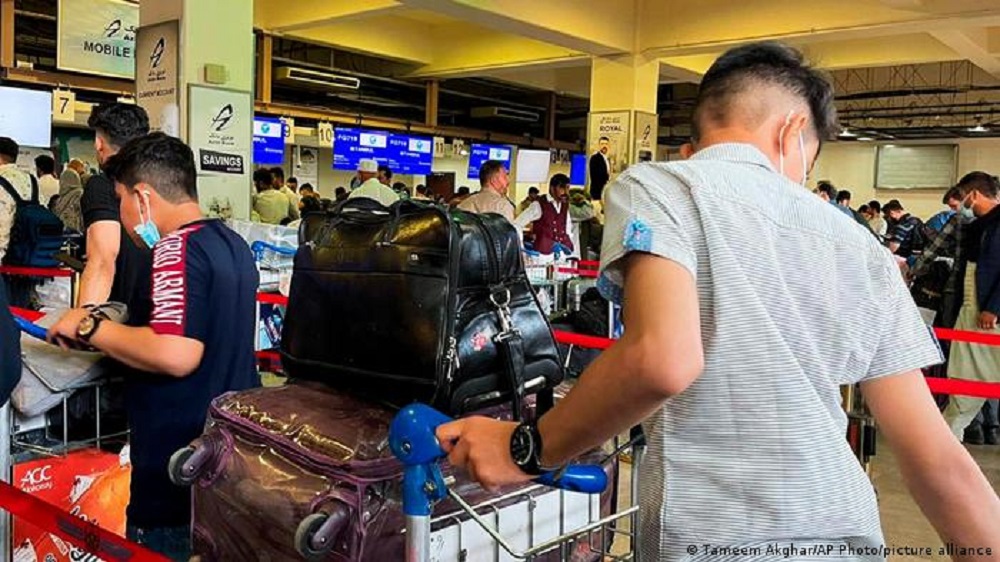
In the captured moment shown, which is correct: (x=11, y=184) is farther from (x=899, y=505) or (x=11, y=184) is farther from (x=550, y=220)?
(x=899, y=505)

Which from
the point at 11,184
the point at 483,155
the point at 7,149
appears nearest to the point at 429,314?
the point at 7,149

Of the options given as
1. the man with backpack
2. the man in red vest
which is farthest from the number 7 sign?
the man in red vest

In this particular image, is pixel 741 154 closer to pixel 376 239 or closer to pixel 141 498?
pixel 376 239

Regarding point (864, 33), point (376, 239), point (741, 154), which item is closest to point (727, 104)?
point (741, 154)

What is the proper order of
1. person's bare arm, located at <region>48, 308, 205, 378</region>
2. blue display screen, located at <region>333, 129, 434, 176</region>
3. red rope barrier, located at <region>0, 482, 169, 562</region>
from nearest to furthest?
red rope barrier, located at <region>0, 482, 169, 562</region>, person's bare arm, located at <region>48, 308, 205, 378</region>, blue display screen, located at <region>333, 129, 434, 176</region>

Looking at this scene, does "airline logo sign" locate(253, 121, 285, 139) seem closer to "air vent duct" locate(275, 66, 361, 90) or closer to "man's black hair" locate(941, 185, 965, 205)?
"air vent duct" locate(275, 66, 361, 90)

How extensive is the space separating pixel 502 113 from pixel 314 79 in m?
5.20

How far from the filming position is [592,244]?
10031 mm

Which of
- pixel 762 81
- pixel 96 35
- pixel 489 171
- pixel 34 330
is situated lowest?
pixel 34 330

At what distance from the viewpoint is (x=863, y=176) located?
21172 millimetres

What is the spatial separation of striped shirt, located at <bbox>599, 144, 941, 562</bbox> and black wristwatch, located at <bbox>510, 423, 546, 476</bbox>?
0.44 feet

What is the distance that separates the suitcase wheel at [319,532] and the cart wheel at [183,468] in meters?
0.31

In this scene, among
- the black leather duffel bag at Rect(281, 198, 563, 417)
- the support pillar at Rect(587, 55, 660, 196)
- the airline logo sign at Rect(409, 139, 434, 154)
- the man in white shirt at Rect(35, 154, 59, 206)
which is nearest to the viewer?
the black leather duffel bag at Rect(281, 198, 563, 417)

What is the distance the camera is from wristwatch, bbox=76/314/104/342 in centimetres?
177
